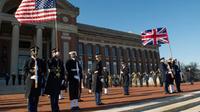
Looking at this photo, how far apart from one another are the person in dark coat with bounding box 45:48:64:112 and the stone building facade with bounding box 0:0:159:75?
48.1 feet

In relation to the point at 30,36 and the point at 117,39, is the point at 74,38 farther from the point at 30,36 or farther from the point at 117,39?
the point at 117,39

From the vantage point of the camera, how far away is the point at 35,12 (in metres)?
10.7

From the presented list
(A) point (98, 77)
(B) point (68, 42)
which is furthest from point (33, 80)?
(B) point (68, 42)

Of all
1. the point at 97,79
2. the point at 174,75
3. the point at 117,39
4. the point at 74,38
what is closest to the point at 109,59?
the point at 117,39

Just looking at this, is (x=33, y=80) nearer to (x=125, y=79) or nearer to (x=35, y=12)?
(x=35, y=12)

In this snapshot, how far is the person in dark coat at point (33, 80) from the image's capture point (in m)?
6.49

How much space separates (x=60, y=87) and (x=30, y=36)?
102 feet

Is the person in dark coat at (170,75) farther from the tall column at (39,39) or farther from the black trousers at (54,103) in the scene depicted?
the tall column at (39,39)

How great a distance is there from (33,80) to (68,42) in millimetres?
28540

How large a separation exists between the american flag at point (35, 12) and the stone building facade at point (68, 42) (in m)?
10.6

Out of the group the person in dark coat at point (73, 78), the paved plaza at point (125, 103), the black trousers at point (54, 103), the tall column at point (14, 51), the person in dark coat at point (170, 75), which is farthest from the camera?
the tall column at point (14, 51)

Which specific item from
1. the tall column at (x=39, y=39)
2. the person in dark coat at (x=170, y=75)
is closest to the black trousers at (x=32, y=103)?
the person in dark coat at (x=170, y=75)

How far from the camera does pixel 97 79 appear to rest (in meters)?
8.66

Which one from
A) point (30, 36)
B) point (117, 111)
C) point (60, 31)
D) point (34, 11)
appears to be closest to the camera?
point (117, 111)
